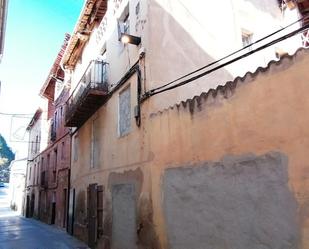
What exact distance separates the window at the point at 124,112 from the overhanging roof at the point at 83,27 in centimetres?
442

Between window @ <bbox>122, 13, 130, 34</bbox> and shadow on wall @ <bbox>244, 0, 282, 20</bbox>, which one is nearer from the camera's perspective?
window @ <bbox>122, 13, 130, 34</bbox>

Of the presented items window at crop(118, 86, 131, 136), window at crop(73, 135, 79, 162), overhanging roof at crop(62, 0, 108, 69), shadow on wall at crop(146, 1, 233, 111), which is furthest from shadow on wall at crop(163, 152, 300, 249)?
window at crop(73, 135, 79, 162)

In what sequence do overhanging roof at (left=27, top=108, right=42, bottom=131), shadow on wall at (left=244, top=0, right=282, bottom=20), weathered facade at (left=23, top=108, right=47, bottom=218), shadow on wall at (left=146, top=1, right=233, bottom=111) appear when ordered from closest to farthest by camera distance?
shadow on wall at (left=146, top=1, right=233, bottom=111)
shadow on wall at (left=244, top=0, right=282, bottom=20)
weathered facade at (left=23, top=108, right=47, bottom=218)
overhanging roof at (left=27, top=108, right=42, bottom=131)

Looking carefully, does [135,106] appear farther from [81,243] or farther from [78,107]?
[81,243]

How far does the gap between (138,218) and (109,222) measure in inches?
90.0

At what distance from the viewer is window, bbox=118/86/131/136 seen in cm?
884

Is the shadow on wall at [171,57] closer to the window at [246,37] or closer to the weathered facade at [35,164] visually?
the window at [246,37]

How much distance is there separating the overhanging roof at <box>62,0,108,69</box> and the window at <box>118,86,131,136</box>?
14.5ft

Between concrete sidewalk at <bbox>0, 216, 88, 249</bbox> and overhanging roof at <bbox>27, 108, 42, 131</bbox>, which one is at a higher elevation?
overhanging roof at <bbox>27, 108, 42, 131</bbox>

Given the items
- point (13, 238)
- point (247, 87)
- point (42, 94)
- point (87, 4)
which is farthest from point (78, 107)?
point (42, 94)

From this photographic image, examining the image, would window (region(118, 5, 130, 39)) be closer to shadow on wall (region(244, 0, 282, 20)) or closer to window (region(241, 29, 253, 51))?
window (region(241, 29, 253, 51))

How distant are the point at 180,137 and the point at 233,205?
1.72 m

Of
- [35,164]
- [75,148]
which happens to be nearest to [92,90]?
[75,148]

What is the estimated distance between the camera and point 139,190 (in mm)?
7578
